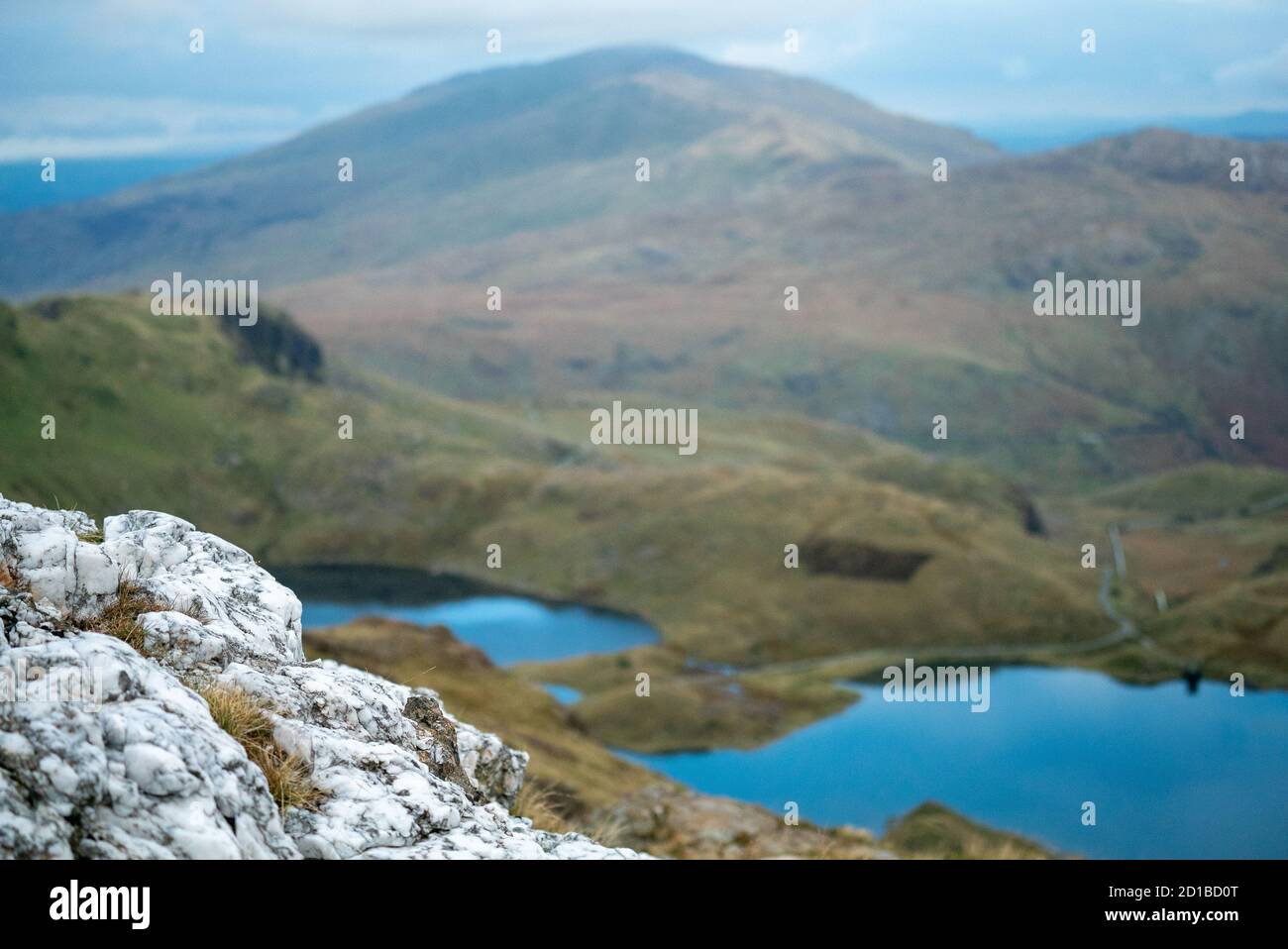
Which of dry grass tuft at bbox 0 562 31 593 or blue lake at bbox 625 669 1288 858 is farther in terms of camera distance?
blue lake at bbox 625 669 1288 858

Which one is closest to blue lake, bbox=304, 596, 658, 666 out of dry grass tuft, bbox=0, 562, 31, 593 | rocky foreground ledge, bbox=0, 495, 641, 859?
rocky foreground ledge, bbox=0, 495, 641, 859

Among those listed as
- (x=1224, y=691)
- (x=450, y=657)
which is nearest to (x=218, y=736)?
(x=450, y=657)

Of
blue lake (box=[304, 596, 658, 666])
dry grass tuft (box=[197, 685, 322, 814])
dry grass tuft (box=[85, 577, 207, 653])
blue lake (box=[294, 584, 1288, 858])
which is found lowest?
blue lake (box=[294, 584, 1288, 858])

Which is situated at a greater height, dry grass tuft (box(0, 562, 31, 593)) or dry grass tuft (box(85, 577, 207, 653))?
dry grass tuft (box(0, 562, 31, 593))

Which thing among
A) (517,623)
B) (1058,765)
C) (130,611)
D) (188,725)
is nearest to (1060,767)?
(1058,765)

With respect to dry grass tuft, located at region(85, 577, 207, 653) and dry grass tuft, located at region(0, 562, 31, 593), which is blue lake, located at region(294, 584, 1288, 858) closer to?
dry grass tuft, located at region(85, 577, 207, 653)

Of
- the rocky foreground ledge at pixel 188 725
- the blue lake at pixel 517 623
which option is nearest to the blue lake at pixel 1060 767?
the blue lake at pixel 517 623
